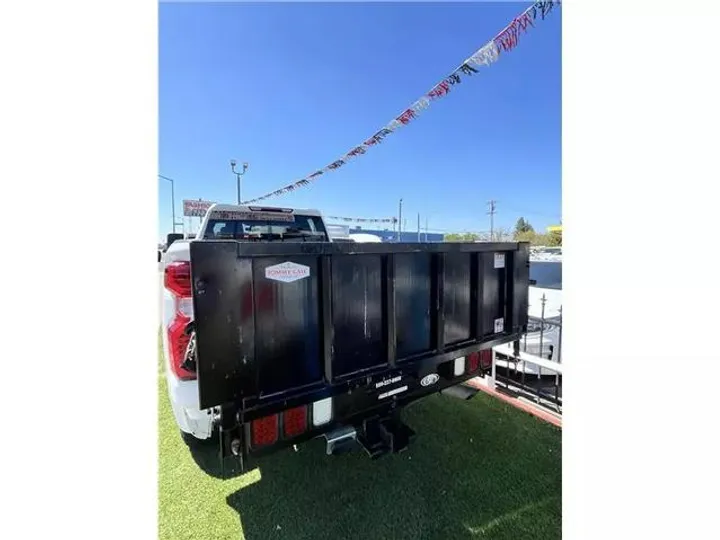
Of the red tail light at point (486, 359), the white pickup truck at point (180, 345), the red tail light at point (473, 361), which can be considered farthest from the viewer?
the red tail light at point (486, 359)

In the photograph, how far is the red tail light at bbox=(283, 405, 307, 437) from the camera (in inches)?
68.7

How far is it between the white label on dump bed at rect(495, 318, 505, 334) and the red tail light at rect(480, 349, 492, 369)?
0.62 feet

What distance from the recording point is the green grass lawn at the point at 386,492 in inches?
80.2

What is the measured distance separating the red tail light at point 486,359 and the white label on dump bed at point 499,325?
0.62 ft

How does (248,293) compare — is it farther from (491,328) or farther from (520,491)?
(520,491)

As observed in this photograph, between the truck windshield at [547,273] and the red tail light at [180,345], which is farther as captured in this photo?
the truck windshield at [547,273]

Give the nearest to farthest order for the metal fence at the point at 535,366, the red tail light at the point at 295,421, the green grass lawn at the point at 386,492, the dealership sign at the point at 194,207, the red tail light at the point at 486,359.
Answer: the red tail light at the point at 295,421 → the green grass lawn at the point at 386,492 → the red tail light at the point at 486,359 → the metal fence at the point at 535,366 → the dealership sign at the point at 194,207

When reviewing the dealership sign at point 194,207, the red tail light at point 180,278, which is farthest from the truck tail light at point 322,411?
the dealership sign at point 194,207

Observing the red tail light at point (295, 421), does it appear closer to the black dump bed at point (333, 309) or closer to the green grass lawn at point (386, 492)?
the black dump bed at point (333, 309)

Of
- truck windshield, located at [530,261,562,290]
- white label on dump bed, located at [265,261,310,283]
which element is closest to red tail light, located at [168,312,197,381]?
white label on dump bed, located at [265,261,310,283]

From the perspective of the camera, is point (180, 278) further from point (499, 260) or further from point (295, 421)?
point (499, 260)

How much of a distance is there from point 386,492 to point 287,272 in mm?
1762

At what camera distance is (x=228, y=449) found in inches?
63.0

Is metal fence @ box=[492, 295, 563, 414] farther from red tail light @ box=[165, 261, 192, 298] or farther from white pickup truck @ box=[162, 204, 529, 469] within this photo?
red tail light @ box=[165, 261, 192, 298]
